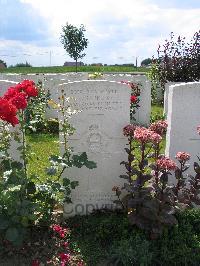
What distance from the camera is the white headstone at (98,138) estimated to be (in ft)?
15.3

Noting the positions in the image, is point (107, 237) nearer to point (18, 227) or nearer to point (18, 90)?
point (18, 227)

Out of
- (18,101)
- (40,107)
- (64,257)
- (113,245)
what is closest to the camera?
(18,101)

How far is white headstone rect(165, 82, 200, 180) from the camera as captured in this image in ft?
16.0

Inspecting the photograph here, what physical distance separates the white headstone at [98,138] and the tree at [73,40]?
27.1 meters

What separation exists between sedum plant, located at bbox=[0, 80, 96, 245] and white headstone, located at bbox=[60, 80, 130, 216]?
0.17 metres

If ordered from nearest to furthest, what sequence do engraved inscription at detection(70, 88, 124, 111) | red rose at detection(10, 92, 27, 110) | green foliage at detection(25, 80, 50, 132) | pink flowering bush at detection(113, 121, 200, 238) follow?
1. red rose at detection(10, 92, 27, 110)
2. pink flowering bush at detection(113, 121, 200, 238)
3. engraved inscription at detection(70, 88, 124, 111)
4. green foliage at detection(25, 80, 50, 132)

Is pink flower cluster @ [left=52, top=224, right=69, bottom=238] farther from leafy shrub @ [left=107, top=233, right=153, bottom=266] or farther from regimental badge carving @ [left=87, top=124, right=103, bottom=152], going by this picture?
regimental badge carving @ [left=87, top=124, right=103, bottom=152]

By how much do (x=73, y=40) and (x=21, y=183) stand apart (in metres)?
28.4

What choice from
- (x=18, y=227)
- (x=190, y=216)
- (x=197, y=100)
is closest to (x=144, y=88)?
(x=197, y=100)

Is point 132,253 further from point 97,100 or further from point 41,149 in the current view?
point 41,149

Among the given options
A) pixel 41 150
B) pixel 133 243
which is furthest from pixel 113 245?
pixel 41 150

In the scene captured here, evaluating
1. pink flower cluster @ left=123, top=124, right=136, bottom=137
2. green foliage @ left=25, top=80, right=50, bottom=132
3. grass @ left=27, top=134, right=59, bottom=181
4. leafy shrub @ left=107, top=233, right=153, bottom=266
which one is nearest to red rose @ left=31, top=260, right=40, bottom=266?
leafy shrub @ left=107, top=233, right=153, bottom=266

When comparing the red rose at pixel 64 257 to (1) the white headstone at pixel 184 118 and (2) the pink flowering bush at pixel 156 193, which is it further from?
(1) the white headstone at pixel 184 118

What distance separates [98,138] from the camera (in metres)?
4.77
